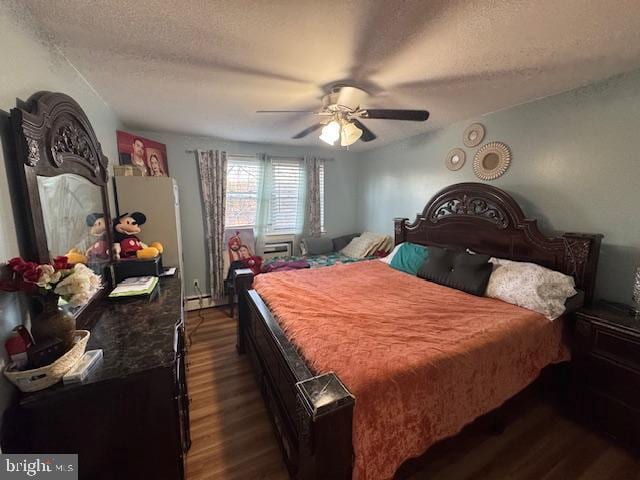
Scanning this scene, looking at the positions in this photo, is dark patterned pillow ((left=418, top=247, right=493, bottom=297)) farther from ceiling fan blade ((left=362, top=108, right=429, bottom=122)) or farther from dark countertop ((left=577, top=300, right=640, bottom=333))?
ceiling fan blade ((left=362, top=108, right=429, bottom=122))

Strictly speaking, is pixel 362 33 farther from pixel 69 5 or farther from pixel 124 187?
pixel 124 187

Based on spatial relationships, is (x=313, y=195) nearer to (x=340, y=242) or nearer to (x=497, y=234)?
(x=340, y=242)

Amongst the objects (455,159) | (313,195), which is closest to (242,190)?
(313,195)

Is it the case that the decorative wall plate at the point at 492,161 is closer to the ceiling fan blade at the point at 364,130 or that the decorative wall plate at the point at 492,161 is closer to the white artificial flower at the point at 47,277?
the ceiling fan blade at the point at 364,130

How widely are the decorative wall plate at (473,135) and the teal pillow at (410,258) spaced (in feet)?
3.97

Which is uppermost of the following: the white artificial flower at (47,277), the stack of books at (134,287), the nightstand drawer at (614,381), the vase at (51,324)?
the white artificial flower at (47,277)

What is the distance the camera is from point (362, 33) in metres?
1.27

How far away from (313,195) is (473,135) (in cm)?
231

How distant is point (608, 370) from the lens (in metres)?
1.62

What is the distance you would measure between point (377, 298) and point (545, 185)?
1.76 m

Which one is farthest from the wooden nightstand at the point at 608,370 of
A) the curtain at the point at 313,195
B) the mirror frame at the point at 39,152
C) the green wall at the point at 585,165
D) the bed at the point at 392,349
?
the curtain at the point at 313,195

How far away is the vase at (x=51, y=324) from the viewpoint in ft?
→ 3.06

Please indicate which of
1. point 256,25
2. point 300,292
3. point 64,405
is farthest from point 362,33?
point 64,405

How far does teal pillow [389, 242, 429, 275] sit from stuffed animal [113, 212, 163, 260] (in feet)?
7.99
